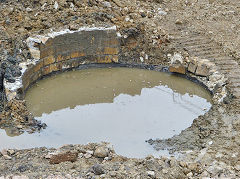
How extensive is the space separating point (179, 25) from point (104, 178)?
7.49 metres

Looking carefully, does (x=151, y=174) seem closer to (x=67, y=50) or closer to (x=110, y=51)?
(x=67, y=50)

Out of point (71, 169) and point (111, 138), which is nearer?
point (71, 169)

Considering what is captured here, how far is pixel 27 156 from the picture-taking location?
6777 mm

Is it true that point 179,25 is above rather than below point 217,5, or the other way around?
below

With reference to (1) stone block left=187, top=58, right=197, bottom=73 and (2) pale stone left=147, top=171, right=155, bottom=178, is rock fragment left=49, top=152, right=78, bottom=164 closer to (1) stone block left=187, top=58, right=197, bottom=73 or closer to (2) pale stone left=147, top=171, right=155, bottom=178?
(2) pale stone left=147, top=171, right=155, bottom=178

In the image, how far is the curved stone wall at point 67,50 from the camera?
32.8ft

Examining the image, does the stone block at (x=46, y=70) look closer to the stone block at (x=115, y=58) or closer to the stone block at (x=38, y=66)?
the stone block at (x=38, y=66)

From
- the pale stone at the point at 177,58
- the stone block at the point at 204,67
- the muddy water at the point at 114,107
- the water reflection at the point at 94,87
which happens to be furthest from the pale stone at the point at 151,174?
the pale stone at the point at 177,58

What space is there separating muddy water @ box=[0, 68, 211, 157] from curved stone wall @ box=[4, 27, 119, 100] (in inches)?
12.7

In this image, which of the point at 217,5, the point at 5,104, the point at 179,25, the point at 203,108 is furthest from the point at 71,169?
the point at 217,5

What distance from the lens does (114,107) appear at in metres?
9.30

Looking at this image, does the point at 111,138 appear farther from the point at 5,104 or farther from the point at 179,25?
the point at 179,25

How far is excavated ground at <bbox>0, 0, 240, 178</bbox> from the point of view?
614 cm

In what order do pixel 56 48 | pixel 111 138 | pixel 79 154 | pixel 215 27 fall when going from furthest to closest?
1. pixel 215 27
2. pixel 56 48
3. pixel 111 138
4. pixel 79 154
